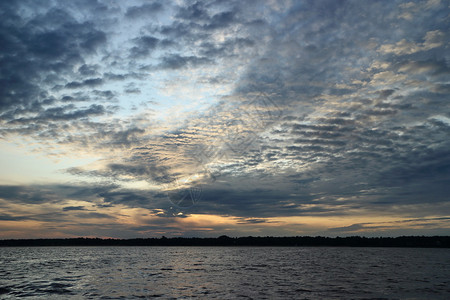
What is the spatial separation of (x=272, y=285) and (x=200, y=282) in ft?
34.8

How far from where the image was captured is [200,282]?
1839 inches

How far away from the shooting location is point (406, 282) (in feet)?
153

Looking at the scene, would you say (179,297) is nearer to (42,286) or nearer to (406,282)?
(42,286)

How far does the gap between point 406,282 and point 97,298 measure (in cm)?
4216

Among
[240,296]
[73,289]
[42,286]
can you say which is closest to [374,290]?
[240,296]

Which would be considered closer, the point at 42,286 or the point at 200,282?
the point at 42,286

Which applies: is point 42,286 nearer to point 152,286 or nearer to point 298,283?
point 152,286

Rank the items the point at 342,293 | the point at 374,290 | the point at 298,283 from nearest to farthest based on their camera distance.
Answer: the point at 342,293, the point at 374,290, the point at 298,283

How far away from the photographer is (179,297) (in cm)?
3456

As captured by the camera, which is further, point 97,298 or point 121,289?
point 121,289

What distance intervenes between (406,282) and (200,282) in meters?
30.1

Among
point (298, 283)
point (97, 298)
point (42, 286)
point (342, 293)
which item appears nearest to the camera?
point (97, 298)

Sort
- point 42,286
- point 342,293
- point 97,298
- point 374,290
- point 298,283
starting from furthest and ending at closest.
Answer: point 298,283 < point 42,286 < point 374,290 < point 342,293 < point 97,298

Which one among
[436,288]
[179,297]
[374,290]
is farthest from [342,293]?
[179,297]
